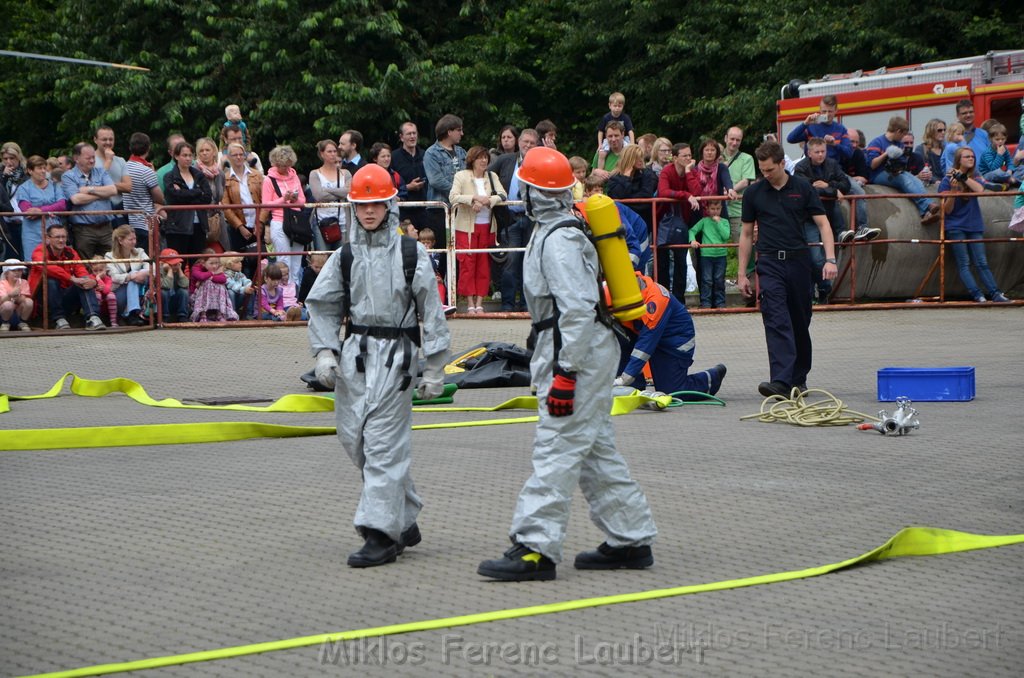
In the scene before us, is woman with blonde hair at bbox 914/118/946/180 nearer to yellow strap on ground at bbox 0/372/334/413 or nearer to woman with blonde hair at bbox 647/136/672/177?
woman with blonde hair at bbox 647/136/672/177

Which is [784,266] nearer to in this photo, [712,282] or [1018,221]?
[712,282]

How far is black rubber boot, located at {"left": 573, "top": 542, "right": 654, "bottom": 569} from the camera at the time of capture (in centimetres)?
624

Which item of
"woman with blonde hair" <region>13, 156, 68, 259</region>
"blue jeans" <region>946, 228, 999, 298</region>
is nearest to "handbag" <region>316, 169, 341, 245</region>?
"woman with blonde hair" <region>13, 156, 68, 259</region>

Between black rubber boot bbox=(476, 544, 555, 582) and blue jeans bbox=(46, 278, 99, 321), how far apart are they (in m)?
10.8

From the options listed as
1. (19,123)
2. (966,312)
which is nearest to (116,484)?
(966,312)

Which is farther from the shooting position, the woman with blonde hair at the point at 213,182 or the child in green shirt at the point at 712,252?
the child in green shirt at the point at 712,252

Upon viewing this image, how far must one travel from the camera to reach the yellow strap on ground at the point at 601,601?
4.99 metres

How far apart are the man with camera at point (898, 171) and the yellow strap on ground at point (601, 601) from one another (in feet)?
38.1

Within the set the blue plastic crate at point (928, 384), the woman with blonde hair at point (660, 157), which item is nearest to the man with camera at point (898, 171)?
the woman with blonde hair at point (660, 157)

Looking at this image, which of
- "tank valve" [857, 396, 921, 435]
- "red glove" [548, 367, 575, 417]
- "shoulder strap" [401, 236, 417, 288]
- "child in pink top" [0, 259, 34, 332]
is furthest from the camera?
"child in pink top" [0, 259, 34, 332]

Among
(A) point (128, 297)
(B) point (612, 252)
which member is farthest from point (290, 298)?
(B) point (612, 252)

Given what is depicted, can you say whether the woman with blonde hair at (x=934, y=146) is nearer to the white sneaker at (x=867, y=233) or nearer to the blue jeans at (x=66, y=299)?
the white sneaker at (x=867, y=233)

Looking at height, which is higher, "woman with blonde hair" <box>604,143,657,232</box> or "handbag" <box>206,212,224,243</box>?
"woman with blonde hair" <box>604,143,657,232</box>

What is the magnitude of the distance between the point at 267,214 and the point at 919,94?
35.2ft
